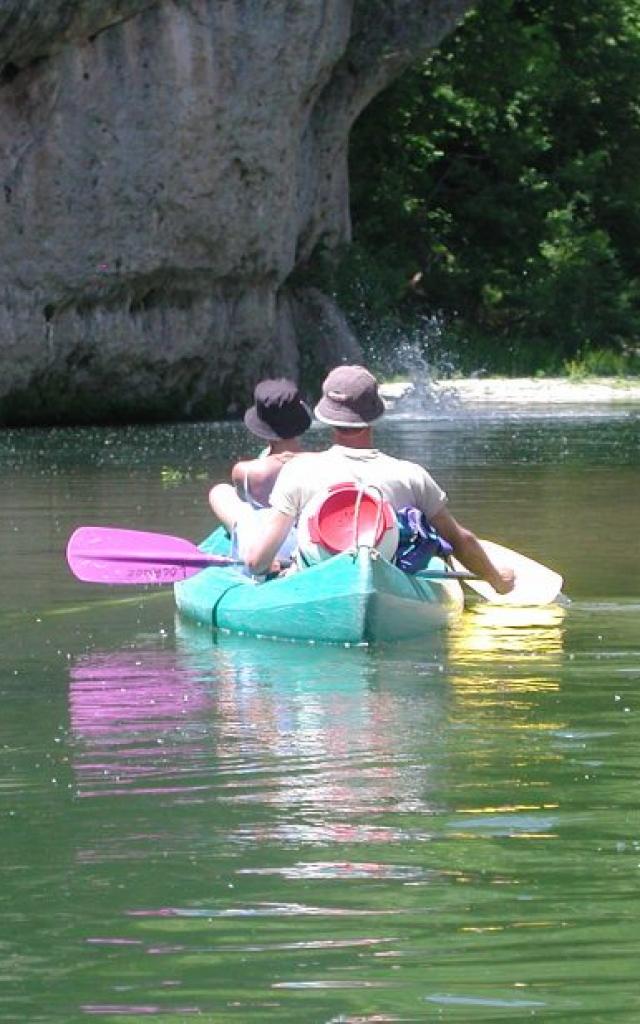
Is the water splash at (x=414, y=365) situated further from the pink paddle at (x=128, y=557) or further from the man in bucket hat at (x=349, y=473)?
the man in bucket hat at (x=349, y=473)

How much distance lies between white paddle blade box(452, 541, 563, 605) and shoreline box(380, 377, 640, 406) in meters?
19.0

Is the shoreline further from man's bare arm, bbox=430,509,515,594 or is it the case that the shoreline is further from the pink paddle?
man's bare arm, bbox=430,509,515,594

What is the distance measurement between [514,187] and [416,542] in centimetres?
2822

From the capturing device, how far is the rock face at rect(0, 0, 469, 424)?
2662 centimetres

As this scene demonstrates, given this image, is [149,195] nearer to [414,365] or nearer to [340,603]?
[414,365]

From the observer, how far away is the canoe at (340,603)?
9.68 meters

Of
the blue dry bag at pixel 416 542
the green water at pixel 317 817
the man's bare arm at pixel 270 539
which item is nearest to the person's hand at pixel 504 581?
the green water at pixel 317 817

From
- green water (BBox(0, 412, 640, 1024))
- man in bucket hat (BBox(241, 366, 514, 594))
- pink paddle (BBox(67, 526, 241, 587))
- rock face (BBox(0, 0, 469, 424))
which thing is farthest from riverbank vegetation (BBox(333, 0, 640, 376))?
man in bucket hat (BBox(241, 366, 514, 594))

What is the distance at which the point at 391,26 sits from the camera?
32.0 metres

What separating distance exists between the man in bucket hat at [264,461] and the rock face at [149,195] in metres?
14.6

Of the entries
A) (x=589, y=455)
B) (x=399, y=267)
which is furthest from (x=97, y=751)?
(x=399, y=267)

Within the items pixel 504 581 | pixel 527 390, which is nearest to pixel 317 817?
pixel 504 581

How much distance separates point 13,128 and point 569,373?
11957mm

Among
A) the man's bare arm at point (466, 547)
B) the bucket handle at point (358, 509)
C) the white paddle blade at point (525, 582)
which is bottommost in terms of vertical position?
the white paddle blade at point (525, 582)
